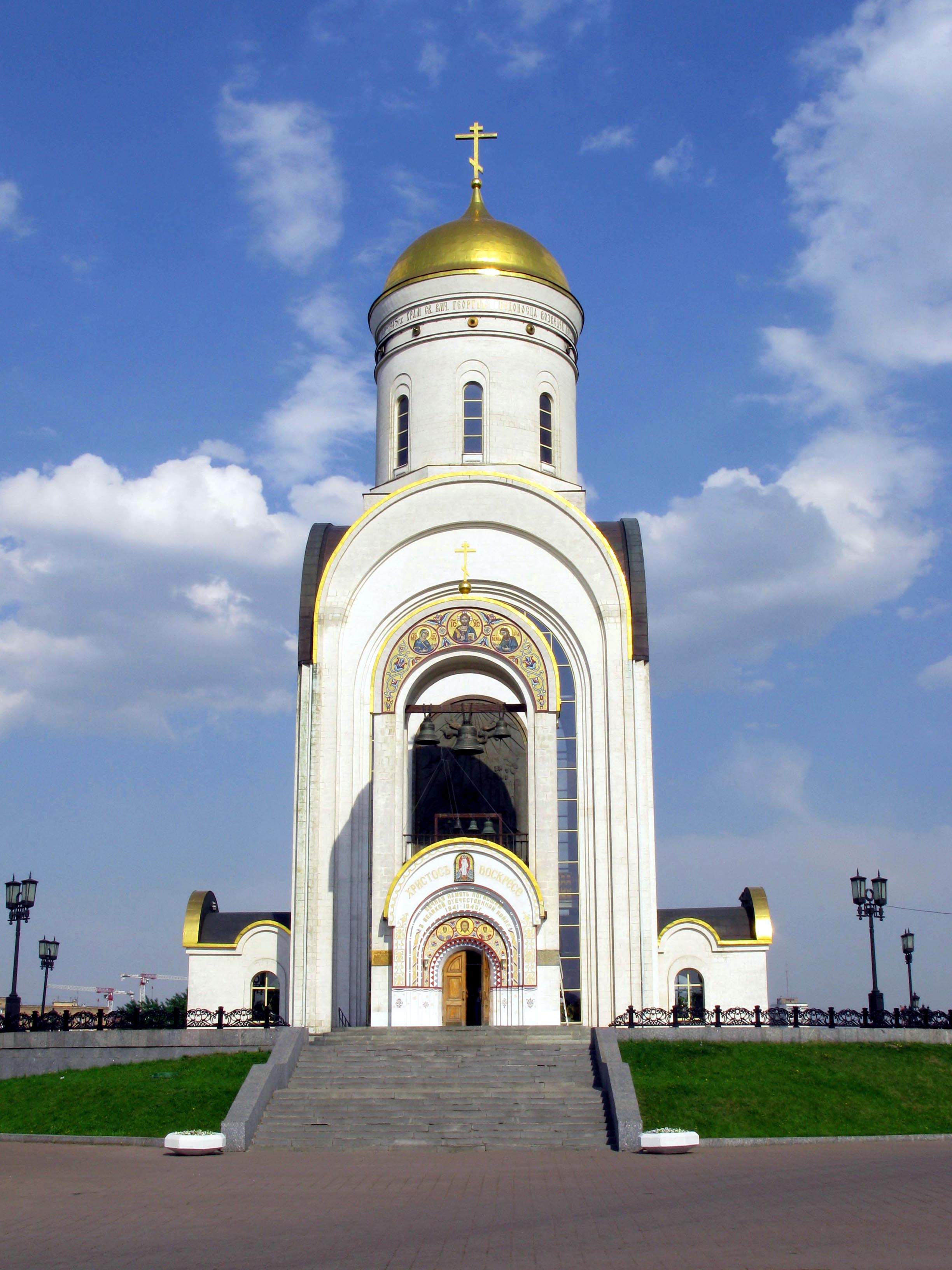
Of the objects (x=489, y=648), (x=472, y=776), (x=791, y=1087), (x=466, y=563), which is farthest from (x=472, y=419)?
(x=791, y=1087)

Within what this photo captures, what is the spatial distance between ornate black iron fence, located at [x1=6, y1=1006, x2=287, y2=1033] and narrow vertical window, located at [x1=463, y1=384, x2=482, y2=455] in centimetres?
1119

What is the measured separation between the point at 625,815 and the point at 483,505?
6.15 m

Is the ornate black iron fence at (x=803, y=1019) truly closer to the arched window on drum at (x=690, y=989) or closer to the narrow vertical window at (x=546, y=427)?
the arched window on drum at (x=690, y=989)

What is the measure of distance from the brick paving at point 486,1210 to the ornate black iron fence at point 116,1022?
4526 millimetres

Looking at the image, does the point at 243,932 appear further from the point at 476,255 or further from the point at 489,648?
the point at 476,255

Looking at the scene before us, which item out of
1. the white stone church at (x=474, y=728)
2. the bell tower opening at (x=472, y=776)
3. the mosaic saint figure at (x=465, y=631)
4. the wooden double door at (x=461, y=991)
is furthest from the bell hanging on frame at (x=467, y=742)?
the wooden double door at (x=461, y=991)

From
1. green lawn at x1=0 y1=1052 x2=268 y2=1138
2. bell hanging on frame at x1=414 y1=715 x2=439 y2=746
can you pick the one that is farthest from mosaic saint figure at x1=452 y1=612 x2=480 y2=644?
green lawn at x1=0 y1=1052 x2=268 y2=1138

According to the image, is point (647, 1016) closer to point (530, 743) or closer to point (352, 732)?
point (530, 743)

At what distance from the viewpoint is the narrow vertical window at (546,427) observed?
81.1 ft

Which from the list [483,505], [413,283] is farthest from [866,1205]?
[413,283]

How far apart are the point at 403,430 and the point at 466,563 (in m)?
4.04

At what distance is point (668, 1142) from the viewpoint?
1258 cm

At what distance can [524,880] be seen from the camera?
18.7 m

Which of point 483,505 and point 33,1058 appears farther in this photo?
point 483,505
